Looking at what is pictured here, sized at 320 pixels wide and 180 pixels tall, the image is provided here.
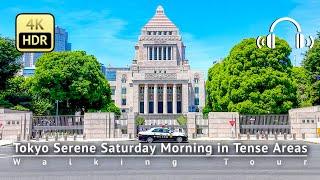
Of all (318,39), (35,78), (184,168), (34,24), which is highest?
(318,39)

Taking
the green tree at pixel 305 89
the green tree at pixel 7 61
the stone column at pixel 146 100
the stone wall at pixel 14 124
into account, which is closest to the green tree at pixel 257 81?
the green tree at pixel 305 89

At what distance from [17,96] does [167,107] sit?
62977 millimetres

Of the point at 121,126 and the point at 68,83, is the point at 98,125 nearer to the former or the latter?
the point at 121,126

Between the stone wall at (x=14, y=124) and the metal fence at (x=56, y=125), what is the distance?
3.01ft

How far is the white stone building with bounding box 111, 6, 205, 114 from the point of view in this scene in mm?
106688

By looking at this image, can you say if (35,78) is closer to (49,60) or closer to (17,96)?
(49,60)

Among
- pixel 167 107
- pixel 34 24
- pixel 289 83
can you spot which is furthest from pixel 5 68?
pixel 167 107

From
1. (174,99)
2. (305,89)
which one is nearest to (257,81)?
(305,89)

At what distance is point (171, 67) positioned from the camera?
120312mm

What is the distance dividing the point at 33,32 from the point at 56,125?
37.1 meters

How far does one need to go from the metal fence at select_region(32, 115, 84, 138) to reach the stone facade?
19.0m

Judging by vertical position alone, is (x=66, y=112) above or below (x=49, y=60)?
below

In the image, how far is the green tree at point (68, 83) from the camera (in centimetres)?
5656

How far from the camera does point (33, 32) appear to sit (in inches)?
120
